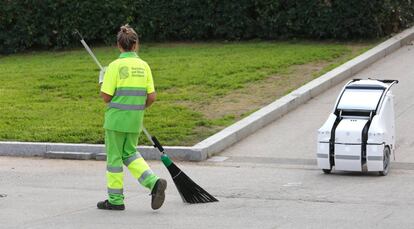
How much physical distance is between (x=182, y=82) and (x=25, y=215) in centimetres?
707

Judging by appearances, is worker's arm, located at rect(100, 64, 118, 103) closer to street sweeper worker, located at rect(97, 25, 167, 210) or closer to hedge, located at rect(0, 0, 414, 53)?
street sweeper worker, located at rect(97, 25, 167, 210)

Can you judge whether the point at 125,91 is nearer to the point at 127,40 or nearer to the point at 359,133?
the point at 127,40

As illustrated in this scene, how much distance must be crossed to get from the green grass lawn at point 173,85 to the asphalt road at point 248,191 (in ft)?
2.57

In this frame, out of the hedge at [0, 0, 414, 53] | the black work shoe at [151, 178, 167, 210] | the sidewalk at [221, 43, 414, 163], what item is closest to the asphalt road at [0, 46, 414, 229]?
the sidewalk at [221, 43, 414, 163]

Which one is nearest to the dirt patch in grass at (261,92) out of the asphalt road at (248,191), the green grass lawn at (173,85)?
the green grass lawn at (173,85)

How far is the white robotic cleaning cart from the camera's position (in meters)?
10.1

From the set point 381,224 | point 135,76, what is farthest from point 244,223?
point 135,76

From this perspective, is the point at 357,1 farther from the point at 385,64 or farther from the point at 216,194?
the point at 216,194

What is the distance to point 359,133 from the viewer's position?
1015cm

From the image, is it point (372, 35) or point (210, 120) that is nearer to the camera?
point (210, 120)

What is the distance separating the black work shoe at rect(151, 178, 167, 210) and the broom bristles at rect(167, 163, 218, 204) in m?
0.37

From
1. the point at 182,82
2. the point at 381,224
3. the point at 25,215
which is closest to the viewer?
the point at 381,224

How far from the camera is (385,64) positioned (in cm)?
1684

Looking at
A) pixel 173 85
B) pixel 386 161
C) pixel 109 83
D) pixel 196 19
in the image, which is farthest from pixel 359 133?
pixel 196 19
